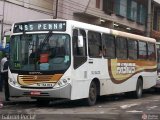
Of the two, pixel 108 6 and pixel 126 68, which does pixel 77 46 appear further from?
Answer: pixel 108 6

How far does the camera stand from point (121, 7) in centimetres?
4084

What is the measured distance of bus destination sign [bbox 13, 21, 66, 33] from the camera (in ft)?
54.5

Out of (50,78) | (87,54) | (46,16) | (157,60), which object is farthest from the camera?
(46,16)

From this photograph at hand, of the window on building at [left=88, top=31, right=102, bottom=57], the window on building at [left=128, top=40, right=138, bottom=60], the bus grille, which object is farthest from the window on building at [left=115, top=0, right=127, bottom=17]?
the bus grille

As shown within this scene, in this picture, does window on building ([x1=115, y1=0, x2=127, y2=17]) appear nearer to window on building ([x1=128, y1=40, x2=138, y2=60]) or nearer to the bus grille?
window on building ([x1=128, y1=40, x2=138, y2=60])

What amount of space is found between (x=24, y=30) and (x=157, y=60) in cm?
1160

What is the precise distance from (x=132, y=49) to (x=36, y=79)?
265 inches

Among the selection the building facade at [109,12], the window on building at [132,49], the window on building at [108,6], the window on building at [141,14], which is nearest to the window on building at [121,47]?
the window on building at [132,49]

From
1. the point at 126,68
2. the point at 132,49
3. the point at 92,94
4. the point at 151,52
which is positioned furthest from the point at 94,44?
the point at 151,52

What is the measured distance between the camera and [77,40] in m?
16.7

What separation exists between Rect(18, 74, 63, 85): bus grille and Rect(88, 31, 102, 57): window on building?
196cm

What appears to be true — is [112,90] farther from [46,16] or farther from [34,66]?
[46,16]

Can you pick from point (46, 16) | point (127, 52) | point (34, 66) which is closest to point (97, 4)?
point (46, 16)

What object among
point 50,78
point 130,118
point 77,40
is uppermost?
point 77,40
